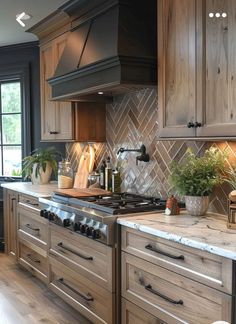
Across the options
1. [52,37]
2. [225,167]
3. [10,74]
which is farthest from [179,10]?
[10,74]

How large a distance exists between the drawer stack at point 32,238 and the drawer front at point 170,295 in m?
1.39

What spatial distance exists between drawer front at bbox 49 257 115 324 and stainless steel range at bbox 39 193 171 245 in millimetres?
367

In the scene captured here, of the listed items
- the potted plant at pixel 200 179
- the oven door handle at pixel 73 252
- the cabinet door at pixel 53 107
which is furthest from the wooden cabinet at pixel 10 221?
the potted plant at pixel 200 179

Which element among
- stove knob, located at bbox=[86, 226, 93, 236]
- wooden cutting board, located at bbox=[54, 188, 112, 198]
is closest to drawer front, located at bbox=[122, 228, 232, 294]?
stove knob, located at bbox=[86, 226, 93, 236]

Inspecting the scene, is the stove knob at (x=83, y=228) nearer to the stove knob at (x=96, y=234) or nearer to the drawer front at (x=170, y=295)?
the stove knob at (x=96, y=234)

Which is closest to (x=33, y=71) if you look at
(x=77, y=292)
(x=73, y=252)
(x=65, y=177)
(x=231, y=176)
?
(x=65, y=177)

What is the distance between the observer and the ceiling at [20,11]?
143 inches

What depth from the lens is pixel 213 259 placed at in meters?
1.78

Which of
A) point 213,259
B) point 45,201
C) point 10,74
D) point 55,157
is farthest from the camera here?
point 10,74

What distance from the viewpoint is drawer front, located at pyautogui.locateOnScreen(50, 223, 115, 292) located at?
100.0 inches

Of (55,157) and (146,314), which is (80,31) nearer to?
(55,157)

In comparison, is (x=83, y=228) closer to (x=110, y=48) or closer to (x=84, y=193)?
(x=84, y=193)

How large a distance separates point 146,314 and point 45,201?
4.94 ft

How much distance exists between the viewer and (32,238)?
12.8ft
